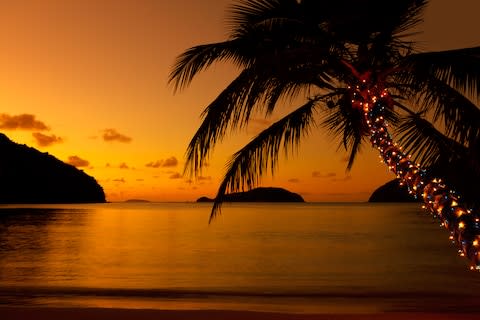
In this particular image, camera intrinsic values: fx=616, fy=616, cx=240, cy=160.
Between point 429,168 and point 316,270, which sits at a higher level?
point 429,168

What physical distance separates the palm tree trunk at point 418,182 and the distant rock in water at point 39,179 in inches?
A: 5390

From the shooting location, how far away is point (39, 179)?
163000 millimetres

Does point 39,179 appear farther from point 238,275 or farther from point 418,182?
point 418,182

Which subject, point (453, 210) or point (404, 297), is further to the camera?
point (404, 297)

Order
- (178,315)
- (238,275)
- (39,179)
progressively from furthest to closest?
1. (39,179)
2. (238,275)
3. (178,315)

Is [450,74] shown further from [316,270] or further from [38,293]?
[316,270]

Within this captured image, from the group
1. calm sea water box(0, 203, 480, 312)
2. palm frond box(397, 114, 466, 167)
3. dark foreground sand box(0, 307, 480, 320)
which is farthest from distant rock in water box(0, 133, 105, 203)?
palm frond box(397, 114, 466, 167)

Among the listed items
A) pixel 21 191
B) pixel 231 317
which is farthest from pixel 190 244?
pixel 21 191

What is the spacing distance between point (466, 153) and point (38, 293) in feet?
40.2

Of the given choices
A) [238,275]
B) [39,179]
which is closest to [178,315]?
[238,275]

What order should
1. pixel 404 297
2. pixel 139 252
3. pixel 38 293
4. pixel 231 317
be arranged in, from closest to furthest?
1. pixel 231 317
2. pixel 38 293
3. pixel 404 297
4. pixel 139 252

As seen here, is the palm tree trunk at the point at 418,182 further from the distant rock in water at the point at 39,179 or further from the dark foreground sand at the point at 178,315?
the distant rock in water at the point at 39,179

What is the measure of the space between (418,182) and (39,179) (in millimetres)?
165665

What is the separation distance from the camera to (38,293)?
16.1 m
